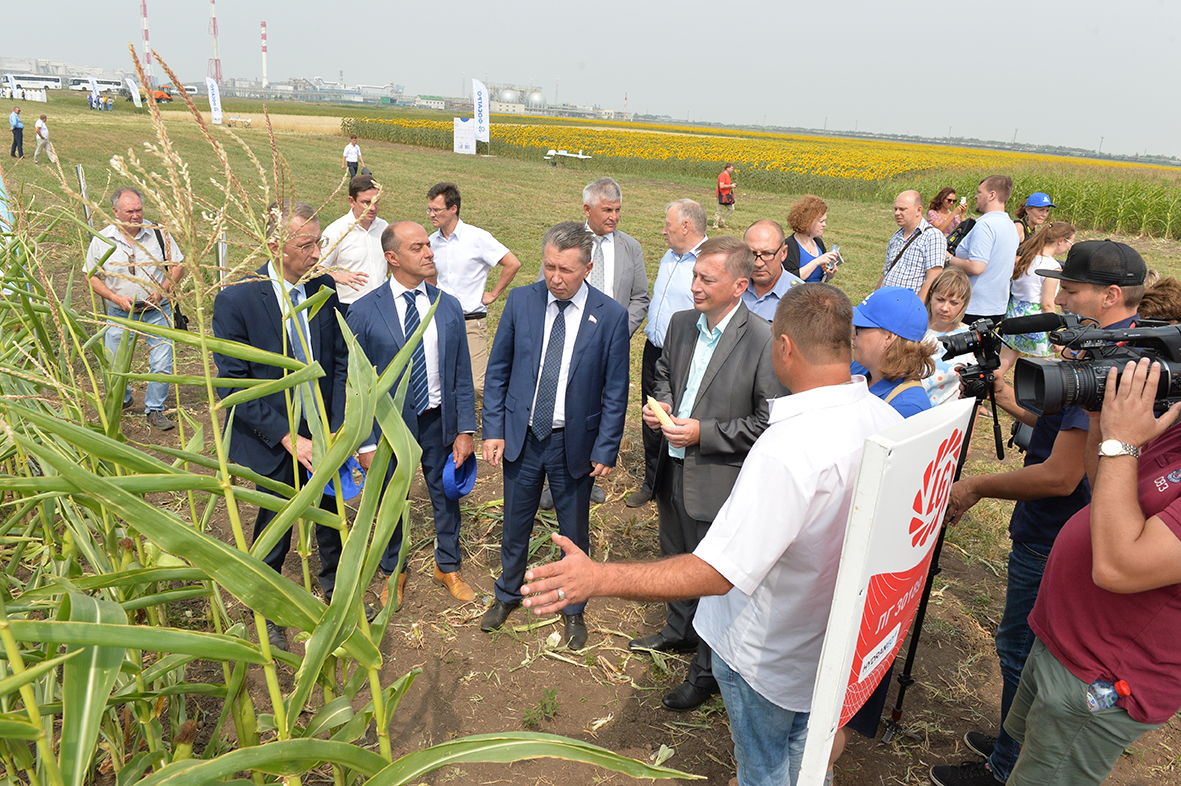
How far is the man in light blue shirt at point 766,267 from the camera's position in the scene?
421cm

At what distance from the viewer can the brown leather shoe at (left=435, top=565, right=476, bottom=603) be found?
410 cm

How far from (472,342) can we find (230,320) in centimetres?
261

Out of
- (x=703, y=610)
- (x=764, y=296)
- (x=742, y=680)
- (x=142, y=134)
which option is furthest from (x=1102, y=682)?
(x=142, y=134)

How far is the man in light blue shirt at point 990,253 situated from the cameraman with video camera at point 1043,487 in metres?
3.69

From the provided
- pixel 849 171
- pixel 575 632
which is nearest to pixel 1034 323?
pixel 575 632

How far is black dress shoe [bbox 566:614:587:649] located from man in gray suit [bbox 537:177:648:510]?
1.33 meters

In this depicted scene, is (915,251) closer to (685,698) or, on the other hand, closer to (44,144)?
(685,698)

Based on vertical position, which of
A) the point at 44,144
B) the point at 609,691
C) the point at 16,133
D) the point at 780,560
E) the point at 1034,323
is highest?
the point at 16,133

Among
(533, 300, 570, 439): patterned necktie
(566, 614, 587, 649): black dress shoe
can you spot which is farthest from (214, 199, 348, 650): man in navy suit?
(566, 614, 587, 649): black dress shoe

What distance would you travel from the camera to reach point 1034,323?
2.47 m

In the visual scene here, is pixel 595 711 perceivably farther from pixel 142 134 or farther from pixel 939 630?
pixel 142 134

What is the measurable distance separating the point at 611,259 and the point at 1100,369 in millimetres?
3646

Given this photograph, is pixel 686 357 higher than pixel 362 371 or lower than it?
lower

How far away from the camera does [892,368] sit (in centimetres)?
301
